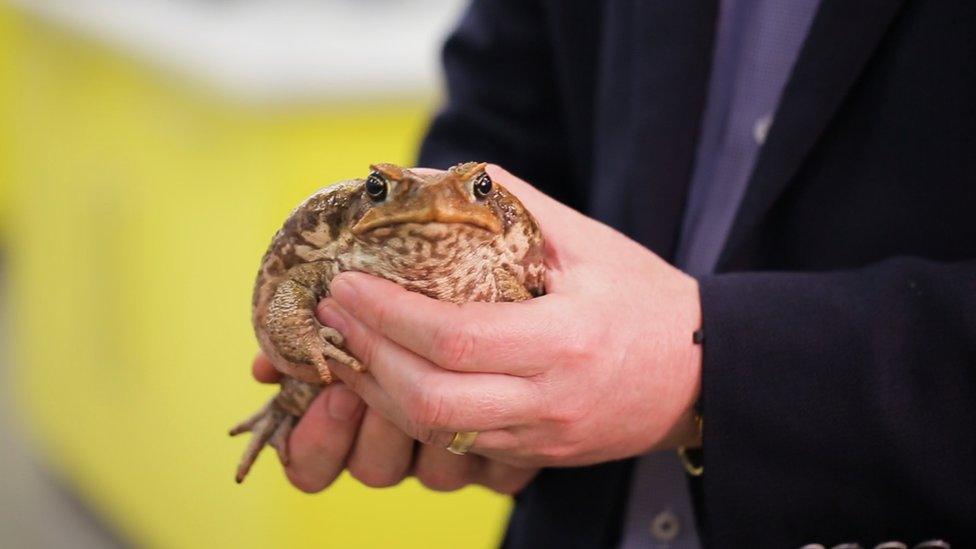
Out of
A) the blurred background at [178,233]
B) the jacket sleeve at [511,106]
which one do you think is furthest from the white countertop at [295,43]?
the jacket sleeve at [511,106]

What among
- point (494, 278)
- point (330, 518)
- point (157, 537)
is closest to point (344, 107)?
point (330, 518)

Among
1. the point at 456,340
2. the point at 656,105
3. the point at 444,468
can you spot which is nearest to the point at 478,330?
the point at 456,340

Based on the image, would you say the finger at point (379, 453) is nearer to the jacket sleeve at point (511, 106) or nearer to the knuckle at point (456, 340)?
the knuckle at point (456, 340)

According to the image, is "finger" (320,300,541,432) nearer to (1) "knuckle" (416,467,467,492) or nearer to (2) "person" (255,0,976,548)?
(2) "person" (255,0,976,548)

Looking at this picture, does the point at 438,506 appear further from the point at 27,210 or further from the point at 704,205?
the point at 27,210

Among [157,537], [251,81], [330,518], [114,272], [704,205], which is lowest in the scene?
[157,537]
